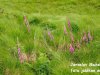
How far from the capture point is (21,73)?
5500mm

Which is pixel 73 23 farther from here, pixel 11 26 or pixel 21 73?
pixel 21 73

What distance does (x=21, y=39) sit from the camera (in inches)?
283

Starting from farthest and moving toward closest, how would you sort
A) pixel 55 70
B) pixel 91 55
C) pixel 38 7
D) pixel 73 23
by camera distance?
pixel 38 7
pixel 73 23
pixel 91 55
pixel 55 70

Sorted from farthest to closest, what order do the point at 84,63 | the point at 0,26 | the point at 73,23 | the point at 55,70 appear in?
the point at 73,23, the point at 0,26, the point at 84,63, the point at 55,70

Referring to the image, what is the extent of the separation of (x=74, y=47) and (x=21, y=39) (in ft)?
4.93

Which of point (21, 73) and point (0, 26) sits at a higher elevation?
point (0, 26)

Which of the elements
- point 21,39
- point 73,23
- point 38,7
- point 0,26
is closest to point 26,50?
point 21,39

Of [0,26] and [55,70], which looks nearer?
[55,70]

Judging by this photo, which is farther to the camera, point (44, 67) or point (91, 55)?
point (91, 55)

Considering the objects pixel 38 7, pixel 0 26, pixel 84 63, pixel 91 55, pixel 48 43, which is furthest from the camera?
pixel 38 7

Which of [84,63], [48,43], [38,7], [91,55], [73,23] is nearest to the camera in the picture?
[84,63]

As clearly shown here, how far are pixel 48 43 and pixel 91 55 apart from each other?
1278 millimetres

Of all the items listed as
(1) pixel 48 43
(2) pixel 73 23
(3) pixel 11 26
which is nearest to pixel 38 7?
(2) pixel 73 23

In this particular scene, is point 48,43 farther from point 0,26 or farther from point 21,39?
point 0,26
